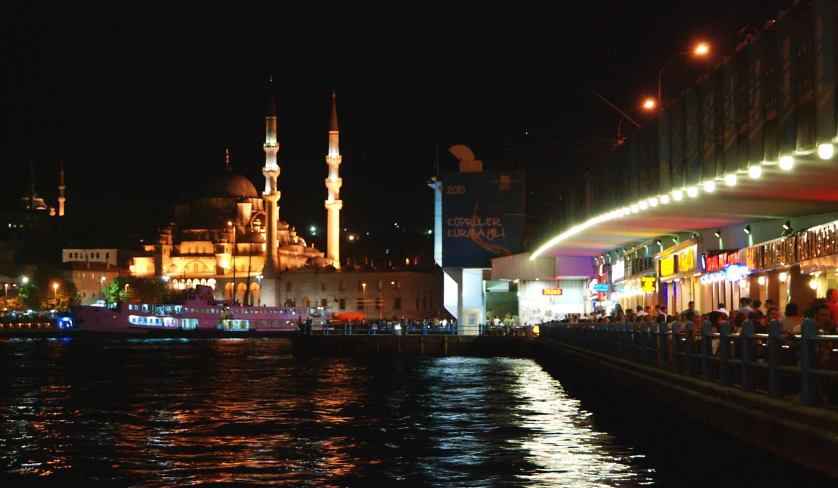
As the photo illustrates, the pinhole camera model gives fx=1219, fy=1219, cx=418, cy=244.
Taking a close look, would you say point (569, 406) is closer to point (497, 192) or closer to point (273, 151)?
point (497, 192)

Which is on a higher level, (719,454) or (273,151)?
(273,151)

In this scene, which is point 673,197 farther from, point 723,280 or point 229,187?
point 229,187

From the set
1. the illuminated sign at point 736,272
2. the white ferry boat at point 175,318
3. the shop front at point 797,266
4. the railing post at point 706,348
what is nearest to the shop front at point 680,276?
the illuminated sign at point 736,272

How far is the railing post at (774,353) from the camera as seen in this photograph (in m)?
11.9

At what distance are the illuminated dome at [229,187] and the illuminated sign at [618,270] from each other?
10872cm

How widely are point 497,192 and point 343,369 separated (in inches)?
958

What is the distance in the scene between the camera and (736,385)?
46.7 ft

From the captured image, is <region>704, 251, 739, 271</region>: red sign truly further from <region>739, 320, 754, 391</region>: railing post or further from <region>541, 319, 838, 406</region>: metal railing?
<region>739, 320, 754, 391</region>: railing post

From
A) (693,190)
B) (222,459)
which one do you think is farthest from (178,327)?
(222,459)

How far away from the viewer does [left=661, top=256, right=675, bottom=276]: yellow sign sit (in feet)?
121

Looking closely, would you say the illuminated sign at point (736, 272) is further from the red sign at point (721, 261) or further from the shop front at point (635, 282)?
the shop front at point (635, 282)

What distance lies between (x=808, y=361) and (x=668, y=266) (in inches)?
1057

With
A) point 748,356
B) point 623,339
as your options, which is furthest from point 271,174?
point 748,356

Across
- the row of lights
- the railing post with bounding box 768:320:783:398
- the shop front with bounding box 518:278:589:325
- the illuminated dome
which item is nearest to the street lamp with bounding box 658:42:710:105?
the row of lights
